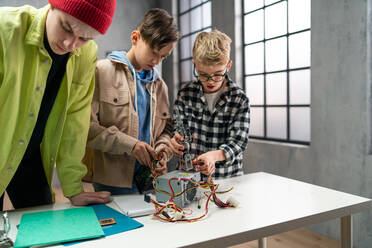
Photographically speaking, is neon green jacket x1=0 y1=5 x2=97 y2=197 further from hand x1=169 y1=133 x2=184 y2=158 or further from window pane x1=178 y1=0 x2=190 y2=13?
window pane x1=178 y1=0 x2=190 y2=13

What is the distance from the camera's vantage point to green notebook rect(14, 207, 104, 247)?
0.87 meters

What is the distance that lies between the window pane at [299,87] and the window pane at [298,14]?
1.39 feet

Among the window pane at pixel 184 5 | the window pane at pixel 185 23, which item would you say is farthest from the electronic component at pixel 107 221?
the window pane at pixel 184 5

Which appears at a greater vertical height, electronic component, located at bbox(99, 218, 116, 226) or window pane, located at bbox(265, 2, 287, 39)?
window pane, located at bbox(265, 2, 287, 39)

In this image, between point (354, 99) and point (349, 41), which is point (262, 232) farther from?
point (349, 41)

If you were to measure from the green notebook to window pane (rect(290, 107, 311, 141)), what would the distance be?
2359 mm

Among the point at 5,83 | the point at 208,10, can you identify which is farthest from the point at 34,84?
the point at 208,10

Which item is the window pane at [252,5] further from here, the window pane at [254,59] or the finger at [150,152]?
the finger at [150,152]

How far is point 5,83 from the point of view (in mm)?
986

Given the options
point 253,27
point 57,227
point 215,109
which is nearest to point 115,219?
point 57,227

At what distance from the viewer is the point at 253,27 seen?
140 inches

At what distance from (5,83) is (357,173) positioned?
2.38m

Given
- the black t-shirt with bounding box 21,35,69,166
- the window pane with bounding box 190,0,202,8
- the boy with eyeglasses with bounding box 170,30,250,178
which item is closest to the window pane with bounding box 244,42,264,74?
the window pane with bounding box 190,0,202,8

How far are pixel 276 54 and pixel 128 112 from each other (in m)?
2.26
